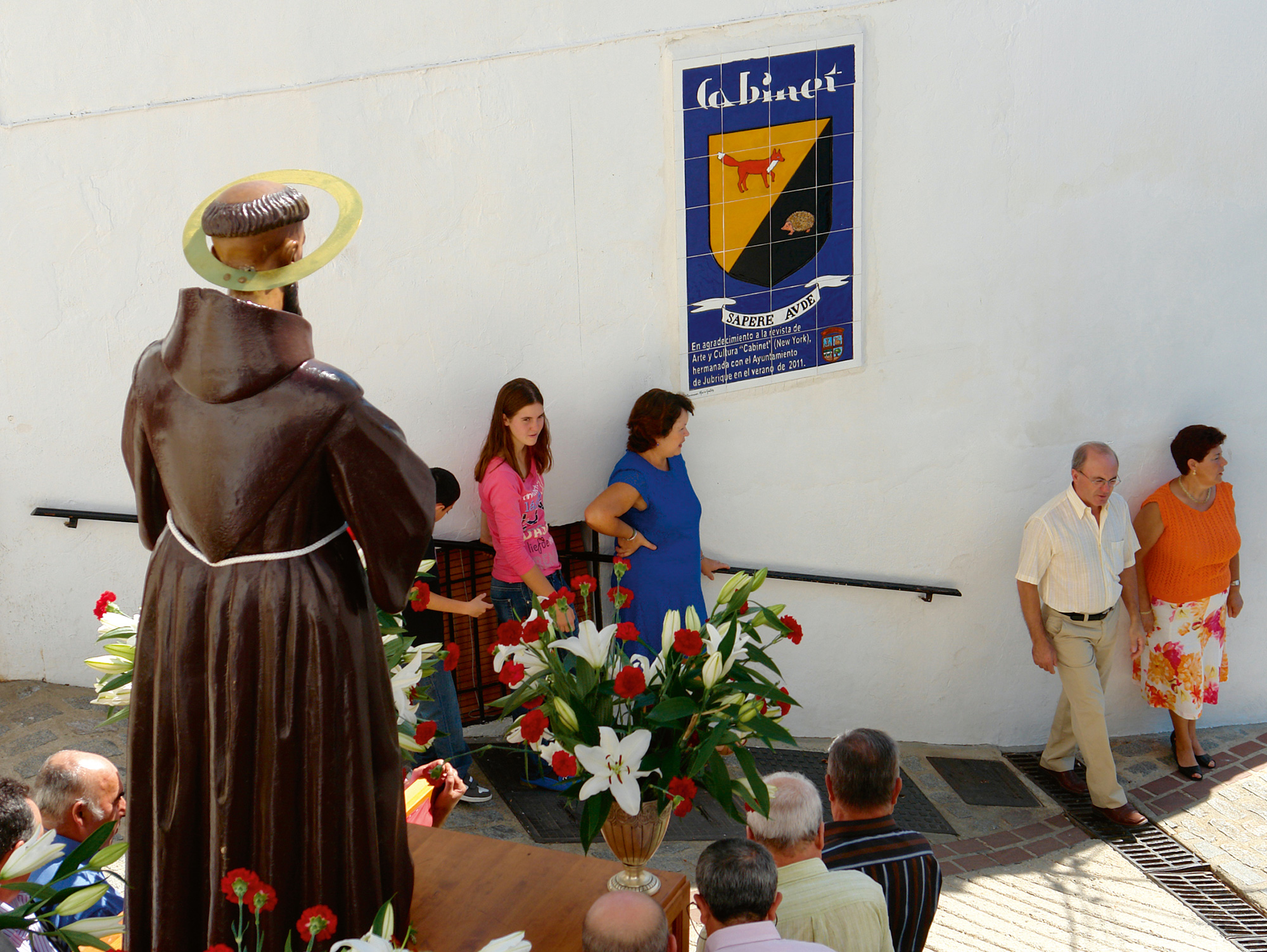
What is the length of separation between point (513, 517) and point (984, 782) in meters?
3.05

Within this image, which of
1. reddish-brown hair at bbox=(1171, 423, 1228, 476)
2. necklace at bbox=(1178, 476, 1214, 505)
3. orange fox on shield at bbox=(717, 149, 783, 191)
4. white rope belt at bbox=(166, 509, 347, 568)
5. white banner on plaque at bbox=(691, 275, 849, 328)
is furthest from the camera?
necklace at bbox=(1178, 476, 1214, 505)

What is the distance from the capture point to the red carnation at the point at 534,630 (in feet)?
9.71

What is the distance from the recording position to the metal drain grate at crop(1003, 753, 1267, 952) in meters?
5.48

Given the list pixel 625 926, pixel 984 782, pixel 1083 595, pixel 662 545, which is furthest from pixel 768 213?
pixel 625 926

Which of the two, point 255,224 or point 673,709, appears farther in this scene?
point 673,709

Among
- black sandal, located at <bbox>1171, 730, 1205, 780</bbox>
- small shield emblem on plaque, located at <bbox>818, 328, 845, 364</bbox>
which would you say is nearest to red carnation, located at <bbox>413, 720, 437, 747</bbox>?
small shield emblem on plaque, located at <bbox>818, 328, 845, 364</bbox>

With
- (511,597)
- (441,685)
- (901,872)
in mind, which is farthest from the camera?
(511,597)

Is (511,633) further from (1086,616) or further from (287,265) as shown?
(1086,616)

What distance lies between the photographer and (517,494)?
5289mm

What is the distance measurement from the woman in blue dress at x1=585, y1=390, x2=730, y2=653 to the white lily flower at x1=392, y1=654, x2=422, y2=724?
7.77 feet

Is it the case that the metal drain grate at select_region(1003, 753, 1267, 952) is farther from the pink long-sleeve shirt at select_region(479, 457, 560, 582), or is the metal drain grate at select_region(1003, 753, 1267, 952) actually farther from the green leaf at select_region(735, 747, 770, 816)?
the green leaf at select_region(735, 747, 770, 816)

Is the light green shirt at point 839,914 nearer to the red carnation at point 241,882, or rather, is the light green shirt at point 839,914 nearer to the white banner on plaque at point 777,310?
the red carnation at point 241,882

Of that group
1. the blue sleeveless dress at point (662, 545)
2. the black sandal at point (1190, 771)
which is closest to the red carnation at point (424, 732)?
the blue sleeveless dress at point (662, 545)

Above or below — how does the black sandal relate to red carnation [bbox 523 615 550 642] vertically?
below
